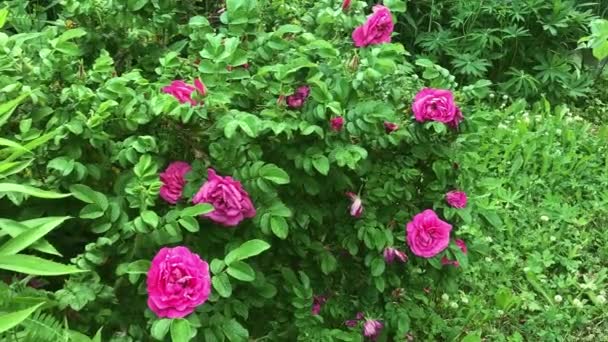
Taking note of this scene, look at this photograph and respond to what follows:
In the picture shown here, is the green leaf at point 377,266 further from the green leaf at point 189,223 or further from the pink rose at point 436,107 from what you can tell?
the green leaf at point 189,223

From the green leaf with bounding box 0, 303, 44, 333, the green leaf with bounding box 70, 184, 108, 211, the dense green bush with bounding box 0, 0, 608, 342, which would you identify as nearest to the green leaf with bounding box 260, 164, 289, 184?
the dense green bush with bounding box 0, 0, 608, 342

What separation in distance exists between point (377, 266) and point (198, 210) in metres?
0.59

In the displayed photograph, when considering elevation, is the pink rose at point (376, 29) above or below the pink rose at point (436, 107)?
above

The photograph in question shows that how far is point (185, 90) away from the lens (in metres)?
1.80

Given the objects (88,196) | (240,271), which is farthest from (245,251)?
(88,196)

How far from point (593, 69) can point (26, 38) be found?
356cm

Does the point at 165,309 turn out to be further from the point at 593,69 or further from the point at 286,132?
the point at 593,69

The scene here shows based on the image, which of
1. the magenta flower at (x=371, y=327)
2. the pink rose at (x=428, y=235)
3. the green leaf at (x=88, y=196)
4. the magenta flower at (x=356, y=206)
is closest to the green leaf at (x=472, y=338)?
the magenta flower at (x=371, y=327)

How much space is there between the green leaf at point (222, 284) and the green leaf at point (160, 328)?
0.12 metres

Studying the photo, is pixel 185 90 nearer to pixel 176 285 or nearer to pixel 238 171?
pixel 238 171

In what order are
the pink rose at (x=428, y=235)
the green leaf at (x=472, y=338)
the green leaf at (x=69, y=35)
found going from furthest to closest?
the green leaf at (x=472, y=338) < the pink rose at (x=428, y=235) < the green leaf at (x=69, y=35)

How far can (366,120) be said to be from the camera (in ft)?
6.00

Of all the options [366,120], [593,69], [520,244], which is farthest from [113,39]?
[593,69]

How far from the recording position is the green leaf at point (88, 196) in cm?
173
